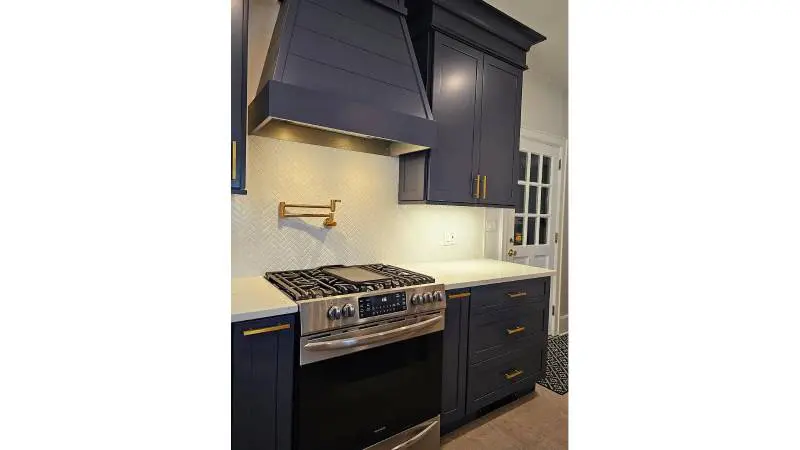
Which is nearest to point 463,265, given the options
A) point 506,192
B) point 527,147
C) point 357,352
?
point 506,192

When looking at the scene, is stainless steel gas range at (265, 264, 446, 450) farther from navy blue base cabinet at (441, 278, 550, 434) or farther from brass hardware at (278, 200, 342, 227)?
brass hardware at (278, 200, 342, 227)

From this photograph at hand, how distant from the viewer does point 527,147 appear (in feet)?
11.0

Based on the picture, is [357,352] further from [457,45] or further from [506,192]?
[457,45]

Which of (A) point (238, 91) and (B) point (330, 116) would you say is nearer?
(A) point (238, 91)

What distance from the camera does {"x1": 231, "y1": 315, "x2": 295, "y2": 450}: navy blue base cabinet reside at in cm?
135

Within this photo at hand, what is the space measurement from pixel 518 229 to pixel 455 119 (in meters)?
1.47

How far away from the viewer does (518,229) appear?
333 cm

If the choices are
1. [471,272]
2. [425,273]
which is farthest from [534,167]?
[425,273]

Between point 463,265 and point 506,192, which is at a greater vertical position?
point 506,192

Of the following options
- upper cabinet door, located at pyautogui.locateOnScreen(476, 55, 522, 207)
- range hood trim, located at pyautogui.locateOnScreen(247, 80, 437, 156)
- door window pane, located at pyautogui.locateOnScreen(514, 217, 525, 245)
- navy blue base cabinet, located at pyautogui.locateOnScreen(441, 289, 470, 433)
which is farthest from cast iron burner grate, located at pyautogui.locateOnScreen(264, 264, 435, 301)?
door window pane, located at pyautogui.locateOnScreen(514, 217, 525, 245)

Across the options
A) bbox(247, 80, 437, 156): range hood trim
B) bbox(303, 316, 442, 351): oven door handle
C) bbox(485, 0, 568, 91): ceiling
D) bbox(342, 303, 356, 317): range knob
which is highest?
bbox(485, 0, 568, 91): ceiling

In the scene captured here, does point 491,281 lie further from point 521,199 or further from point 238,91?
point 238,91

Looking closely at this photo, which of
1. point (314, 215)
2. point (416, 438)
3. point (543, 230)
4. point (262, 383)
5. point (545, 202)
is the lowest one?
point (416, 438)

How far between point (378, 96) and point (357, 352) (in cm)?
123
